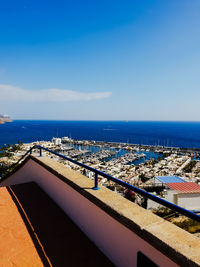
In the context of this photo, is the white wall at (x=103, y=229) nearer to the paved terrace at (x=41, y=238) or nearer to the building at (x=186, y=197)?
the paved terrace at (x=41, y=238)

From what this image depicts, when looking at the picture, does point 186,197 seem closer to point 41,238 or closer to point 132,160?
point 41,238

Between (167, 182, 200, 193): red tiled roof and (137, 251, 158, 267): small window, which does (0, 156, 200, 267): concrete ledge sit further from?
(167, 182, 200, 193): red tiled roof

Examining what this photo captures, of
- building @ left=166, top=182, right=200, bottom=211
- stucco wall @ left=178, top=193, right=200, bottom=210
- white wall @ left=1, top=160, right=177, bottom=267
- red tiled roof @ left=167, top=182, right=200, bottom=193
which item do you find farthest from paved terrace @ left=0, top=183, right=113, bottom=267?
red tiled roof @ left=167, top=182, right=200, bottom=193

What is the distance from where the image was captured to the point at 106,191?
8.98 ft

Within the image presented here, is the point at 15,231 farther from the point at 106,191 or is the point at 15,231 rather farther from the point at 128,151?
the point at 128,151

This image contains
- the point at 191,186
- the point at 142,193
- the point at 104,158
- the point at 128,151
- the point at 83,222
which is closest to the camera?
the point at 142,193

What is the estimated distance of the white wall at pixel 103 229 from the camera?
1.80 meters

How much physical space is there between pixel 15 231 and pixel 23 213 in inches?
22.6

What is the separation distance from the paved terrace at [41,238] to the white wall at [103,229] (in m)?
0.13

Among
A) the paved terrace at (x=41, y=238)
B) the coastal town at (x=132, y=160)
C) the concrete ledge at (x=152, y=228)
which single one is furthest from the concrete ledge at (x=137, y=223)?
the coastal town at (x=132, y=160)

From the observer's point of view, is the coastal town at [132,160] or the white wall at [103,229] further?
the coastal town at [132,160]

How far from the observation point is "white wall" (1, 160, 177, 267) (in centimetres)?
180

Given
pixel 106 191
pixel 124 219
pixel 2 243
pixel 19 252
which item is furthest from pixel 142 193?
pixel 2 243

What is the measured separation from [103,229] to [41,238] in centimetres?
110
